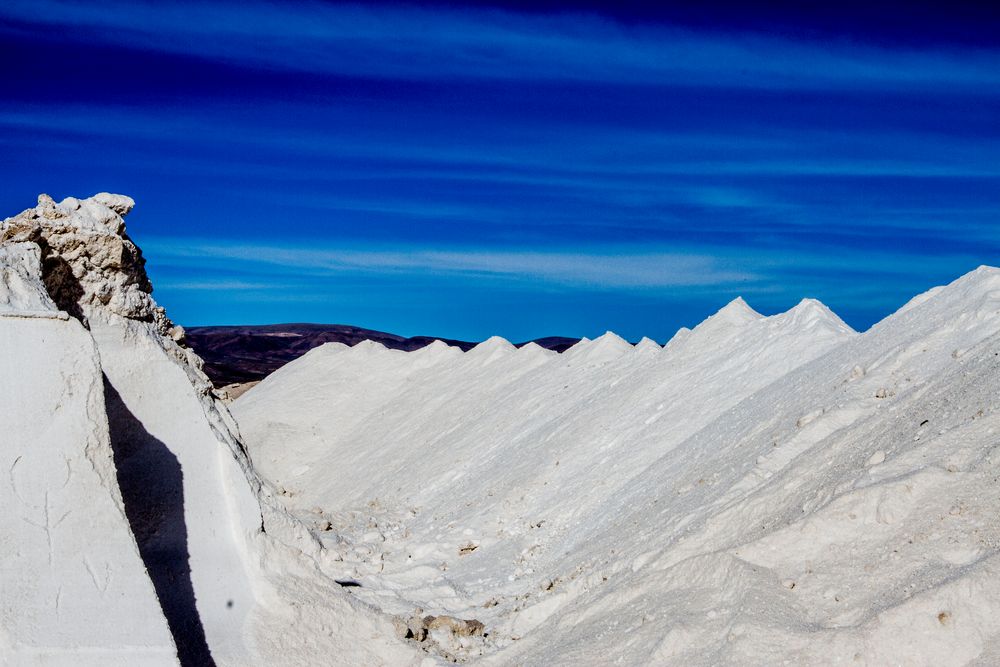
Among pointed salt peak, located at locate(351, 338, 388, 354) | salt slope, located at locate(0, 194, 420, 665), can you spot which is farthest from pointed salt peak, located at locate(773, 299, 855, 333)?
pointed salt peak, located at locate(351, 338, 388, 354)

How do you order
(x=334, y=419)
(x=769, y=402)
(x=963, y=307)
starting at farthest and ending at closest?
(x=334, y=419)
(x=769, y=402)
(x=963, y=307)

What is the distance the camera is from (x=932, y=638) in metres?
5.59

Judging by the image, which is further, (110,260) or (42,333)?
(110,260)

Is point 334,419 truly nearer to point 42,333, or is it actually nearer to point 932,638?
point 42,333

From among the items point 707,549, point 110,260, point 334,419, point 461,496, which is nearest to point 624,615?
point 707,549

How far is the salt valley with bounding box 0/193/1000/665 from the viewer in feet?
19.0

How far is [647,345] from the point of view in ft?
54.5

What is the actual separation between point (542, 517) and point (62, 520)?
6.70 m

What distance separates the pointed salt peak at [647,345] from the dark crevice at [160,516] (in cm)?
967

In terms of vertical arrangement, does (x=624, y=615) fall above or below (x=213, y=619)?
above

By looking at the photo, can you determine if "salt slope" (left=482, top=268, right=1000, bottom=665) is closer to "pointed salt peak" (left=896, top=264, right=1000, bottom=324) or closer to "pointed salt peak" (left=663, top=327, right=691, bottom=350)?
"pointed salt peak" (left=896, top=264, right=1000, bottom=324)

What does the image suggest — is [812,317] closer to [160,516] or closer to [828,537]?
[828,537]

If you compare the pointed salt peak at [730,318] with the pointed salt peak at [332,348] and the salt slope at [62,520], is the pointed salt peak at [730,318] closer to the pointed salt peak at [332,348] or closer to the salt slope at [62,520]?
the salt slope at [62,520]

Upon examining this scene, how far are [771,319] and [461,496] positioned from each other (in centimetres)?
484
